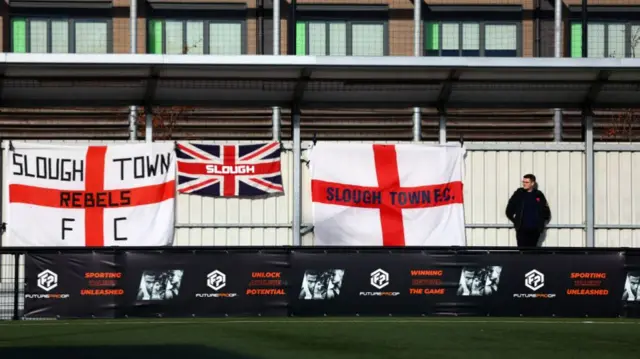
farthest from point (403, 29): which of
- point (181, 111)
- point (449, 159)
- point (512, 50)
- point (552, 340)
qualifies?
point (552, 340)

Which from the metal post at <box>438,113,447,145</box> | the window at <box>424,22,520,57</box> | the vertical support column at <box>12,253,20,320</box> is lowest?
the vertical support column at <box>12,253,20,320</box>

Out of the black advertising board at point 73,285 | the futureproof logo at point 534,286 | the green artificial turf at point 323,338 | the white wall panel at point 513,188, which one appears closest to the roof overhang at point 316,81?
the white wall panel at point 513,188

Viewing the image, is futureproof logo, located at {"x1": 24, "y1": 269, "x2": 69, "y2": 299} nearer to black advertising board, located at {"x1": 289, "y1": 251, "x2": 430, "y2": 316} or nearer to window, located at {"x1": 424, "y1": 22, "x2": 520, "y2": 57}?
black advertising board, located at {"x1": 289, "y1": 251, "x2": 430, "y2": 316}

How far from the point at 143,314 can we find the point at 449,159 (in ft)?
18.7

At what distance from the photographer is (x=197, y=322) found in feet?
53.7

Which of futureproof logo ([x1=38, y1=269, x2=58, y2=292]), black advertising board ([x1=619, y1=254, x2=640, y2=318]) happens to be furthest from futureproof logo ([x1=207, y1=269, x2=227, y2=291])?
black advertising board ([x1=619, y1=254, x2=640, y2=318])

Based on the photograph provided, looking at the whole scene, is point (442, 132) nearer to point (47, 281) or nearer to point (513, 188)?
point (513, 188)

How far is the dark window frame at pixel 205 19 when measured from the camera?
32625mm

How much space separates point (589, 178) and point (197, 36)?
14.6m

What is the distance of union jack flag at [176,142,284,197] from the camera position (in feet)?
65.1

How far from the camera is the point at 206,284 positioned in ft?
55.3

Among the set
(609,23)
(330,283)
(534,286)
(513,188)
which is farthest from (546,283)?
(609,23)

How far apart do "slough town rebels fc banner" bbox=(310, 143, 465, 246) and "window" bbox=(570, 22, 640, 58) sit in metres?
13.7

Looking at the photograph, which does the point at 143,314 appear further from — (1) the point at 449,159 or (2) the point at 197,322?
(1) the point at 449,159
